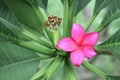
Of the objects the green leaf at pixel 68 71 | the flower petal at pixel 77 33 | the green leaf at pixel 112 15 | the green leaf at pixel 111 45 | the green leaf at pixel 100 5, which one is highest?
the green leaf at pixel 100 5

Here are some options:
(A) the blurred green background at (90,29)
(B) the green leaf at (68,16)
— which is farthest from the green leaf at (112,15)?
(A) the blurred green background at (90,29)

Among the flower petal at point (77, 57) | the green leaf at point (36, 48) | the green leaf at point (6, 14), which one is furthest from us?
the green leaf at point (6, 14)

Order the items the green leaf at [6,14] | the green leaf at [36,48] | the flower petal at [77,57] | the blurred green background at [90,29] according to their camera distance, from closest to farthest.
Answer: the flower petal at [77,57] < the green leaf at [36,48] < the green leaf at [6,14] < the blurred green background at [90,29]

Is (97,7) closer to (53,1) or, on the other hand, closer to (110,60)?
(53,1)

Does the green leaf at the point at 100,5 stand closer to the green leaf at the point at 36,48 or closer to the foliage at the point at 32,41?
the foliage at the point at 32,41

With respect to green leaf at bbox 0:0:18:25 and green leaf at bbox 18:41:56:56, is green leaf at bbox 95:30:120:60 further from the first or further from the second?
green leaf at bbox 0:0:18:25

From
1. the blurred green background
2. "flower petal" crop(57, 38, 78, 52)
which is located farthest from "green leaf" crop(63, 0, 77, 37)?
the blurred green background

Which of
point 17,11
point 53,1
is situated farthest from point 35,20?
point 53,1

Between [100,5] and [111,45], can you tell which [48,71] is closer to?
[111,45]
